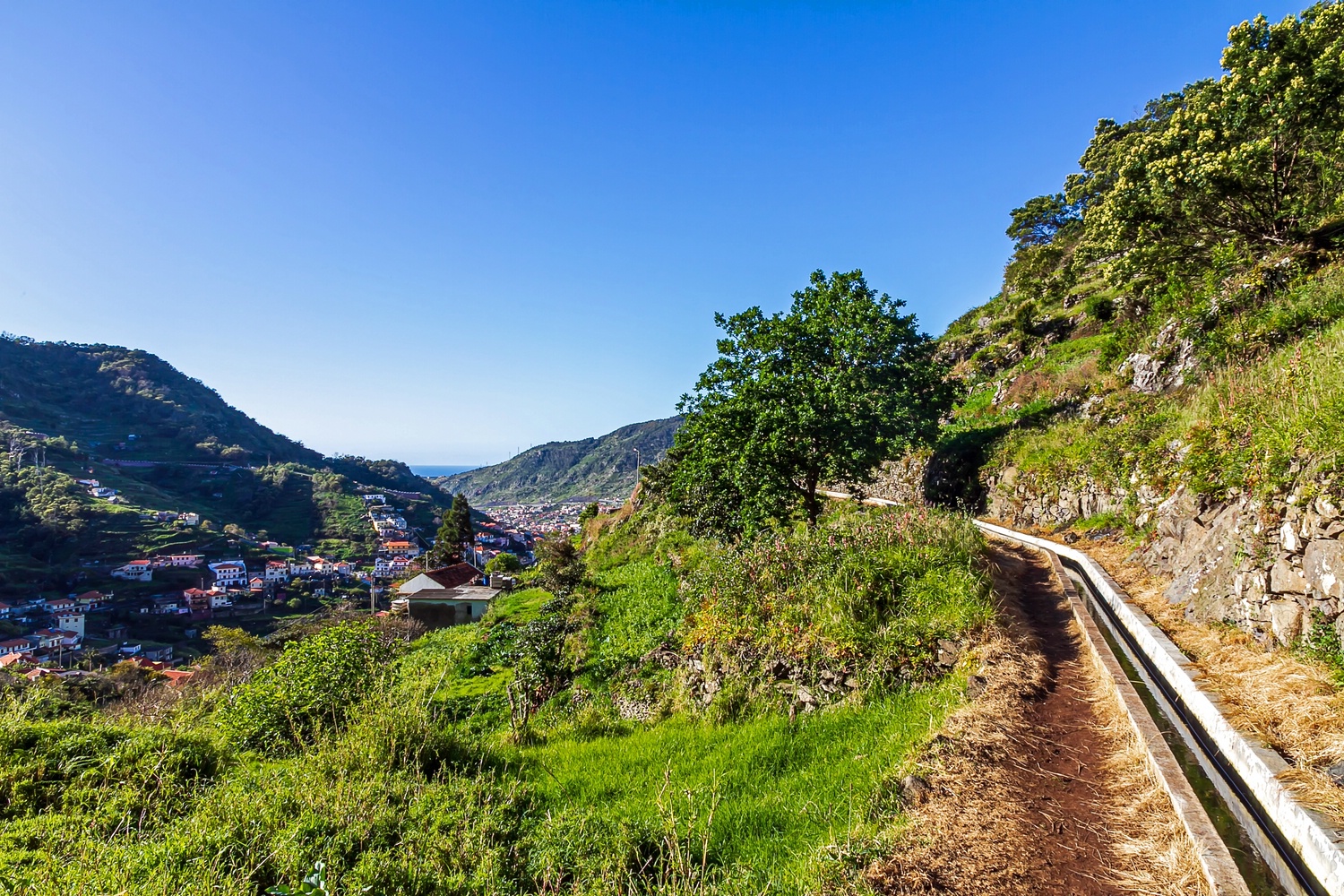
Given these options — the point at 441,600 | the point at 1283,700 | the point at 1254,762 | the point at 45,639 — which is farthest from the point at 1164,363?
the point at 45,639

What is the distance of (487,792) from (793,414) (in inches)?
437

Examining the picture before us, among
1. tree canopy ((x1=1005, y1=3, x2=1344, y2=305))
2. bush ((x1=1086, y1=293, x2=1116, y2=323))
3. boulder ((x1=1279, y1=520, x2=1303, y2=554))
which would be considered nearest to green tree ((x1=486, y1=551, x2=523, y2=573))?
bush ((x1=1086, y1=293, x2=1116, y2=323))

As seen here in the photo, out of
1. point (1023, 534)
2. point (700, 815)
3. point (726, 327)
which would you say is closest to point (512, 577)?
point (726, 327)

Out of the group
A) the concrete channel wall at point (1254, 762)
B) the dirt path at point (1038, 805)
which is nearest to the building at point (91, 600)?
the dirt path at point (1038, 805)

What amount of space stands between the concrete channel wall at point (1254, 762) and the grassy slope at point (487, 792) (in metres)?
1.67

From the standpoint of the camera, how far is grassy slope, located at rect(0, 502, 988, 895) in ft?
11.5

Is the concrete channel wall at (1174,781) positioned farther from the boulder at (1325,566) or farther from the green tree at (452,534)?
the green tree at (452,534)

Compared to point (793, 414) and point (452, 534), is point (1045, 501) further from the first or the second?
point (452, 534)

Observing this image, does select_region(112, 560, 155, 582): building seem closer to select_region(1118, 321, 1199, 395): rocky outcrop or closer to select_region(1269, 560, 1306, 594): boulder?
select_region(1269, 560, 1306, 594): boulder

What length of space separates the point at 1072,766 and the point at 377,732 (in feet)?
21.8

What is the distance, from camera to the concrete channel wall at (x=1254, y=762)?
2.71 m

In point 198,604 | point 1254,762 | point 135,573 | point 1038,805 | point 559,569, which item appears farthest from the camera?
point 135,573

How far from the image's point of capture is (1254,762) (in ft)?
11.5

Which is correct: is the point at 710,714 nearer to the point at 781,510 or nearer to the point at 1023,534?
the point at 781,510
